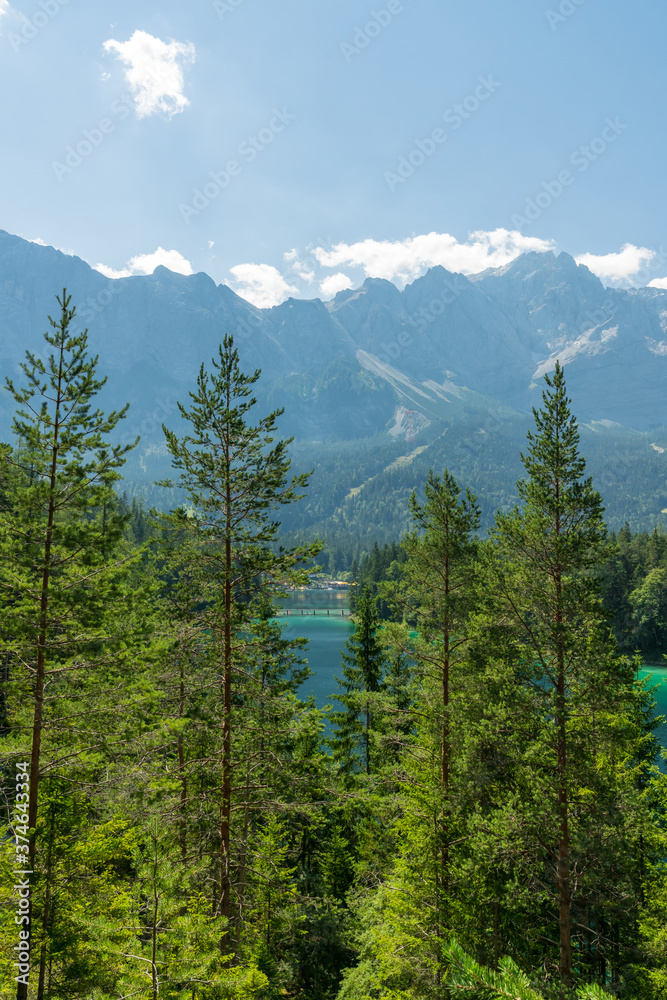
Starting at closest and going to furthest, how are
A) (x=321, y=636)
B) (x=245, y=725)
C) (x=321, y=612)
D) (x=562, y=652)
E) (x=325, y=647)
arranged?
(x=562, y=652) → (x=245, y=725) → (x=325, y=647) → (x=321, y=636) → (x=321, y=612)

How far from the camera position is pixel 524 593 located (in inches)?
545

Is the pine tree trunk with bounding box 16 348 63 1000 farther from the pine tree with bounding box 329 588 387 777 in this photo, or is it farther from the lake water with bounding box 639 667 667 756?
the lake water with bounding box 639 667 667 756

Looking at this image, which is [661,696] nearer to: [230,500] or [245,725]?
[245,725]

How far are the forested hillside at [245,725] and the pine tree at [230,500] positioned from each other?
0.07 metres

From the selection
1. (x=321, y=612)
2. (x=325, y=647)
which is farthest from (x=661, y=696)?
(x=321, y=612)

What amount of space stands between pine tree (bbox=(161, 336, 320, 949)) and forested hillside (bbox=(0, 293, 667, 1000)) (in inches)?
2.8

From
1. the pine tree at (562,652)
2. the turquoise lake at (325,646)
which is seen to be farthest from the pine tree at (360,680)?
the pine tree at (562,652)

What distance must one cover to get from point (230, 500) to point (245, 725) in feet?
18.1

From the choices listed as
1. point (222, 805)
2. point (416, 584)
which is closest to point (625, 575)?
point (416, 584)

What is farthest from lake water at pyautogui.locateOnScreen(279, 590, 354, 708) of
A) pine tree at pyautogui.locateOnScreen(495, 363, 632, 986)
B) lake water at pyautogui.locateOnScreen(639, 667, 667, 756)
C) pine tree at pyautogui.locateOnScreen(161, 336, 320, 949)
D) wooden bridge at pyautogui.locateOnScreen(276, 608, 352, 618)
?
lake water at pyautogui.locateOnScreen(639, 667, 667, 756)

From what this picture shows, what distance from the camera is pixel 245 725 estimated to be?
1355 cm

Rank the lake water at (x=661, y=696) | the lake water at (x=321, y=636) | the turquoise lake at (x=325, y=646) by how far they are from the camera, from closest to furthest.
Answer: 1. the lake water at (x=661, y=696)
2. the turquoise lake at (x=325, y=646)
3. the lake water at (x=321, y=636)

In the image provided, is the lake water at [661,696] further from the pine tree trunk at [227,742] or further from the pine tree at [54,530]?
the pine tree at [54,530]

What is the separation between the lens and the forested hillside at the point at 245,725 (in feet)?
36.4
